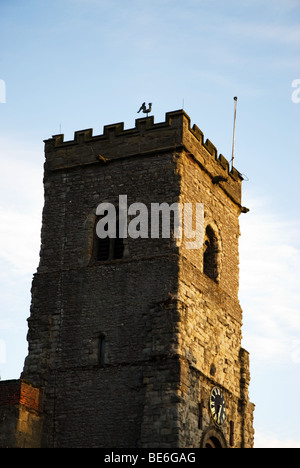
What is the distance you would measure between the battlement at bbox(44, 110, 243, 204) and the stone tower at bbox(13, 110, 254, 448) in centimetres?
5

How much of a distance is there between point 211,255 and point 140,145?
4.53 metres

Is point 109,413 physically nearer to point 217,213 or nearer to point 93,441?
point 93,441

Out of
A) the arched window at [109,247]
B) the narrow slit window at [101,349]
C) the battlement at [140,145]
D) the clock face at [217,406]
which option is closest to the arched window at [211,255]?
the battlement at [140,145]

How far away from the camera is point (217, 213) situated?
4062 centimetres

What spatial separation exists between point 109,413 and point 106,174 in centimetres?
826

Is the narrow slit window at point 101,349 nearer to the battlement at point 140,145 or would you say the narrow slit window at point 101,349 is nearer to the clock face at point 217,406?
the clock face at point 217,406

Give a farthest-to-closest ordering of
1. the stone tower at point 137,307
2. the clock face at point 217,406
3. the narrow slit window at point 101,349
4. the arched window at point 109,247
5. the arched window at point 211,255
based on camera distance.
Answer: the arched window at point 211,255, the arched window at point 109,247, the clock face at point 217,406, the narrow slit window at point 101,349, the stone tower at point 137,307

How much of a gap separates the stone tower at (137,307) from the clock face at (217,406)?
0.22 ft

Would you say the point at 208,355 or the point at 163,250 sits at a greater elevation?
the point at 163,250

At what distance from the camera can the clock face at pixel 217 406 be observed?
37.2 metres

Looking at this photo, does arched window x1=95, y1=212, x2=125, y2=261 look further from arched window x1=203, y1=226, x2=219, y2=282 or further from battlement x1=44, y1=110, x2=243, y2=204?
arched window x1=203, y1=226, x2=219, y2=282
